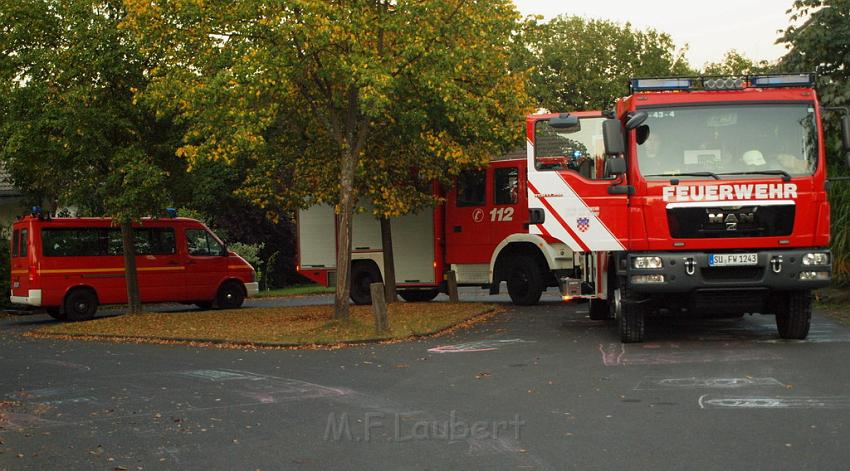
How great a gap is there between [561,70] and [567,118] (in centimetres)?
4468

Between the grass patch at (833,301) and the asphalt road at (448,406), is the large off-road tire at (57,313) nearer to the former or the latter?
the asphalt road at (448,406)

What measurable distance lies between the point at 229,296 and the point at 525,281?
816cm

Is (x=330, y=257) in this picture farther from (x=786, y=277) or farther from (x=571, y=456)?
(x=571, y=456)

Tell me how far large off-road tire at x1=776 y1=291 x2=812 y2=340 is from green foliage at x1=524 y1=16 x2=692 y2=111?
4220 centimetres

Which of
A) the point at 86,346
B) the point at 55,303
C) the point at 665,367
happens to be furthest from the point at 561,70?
the point at 665,367

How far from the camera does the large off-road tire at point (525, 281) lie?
73.7ft

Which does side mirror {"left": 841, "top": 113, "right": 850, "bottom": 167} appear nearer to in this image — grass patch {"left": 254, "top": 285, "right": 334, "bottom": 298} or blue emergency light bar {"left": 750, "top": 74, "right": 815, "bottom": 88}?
blue emergency light bar {"left": 750, "top": 74, "right": 815, "bottom": 88}

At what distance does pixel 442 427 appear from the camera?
335 inches

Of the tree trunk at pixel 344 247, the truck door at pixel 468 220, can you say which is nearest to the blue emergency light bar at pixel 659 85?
the tree trunk at pixel 344 247

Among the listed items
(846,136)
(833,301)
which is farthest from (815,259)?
(833,301)

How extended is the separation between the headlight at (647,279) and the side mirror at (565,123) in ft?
7.86

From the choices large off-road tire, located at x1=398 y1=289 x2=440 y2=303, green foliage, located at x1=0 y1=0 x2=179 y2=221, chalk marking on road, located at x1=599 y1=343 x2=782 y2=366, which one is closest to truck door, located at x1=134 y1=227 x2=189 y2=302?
green foliage, located at x1=0 y1=0 x2=179 y2=221

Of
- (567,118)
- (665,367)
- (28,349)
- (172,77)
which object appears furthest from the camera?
(172,77)

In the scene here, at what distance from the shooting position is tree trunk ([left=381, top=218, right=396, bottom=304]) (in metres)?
23.7
